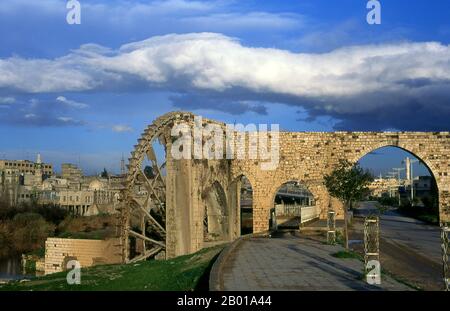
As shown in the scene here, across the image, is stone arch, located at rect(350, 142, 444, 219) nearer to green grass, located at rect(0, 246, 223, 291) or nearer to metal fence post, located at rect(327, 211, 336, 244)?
metal fence post, located at rect(327, 211, 336, 244)

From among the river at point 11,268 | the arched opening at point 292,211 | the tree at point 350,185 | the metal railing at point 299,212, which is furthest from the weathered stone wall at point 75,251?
the tree at point 350,185

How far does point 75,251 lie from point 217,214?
784 cm

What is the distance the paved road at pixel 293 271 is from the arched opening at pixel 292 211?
515 inches

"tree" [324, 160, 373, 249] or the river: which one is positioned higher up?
"tree" [324, 160, 373, 249]

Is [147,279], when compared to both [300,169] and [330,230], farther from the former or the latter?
[300,169]

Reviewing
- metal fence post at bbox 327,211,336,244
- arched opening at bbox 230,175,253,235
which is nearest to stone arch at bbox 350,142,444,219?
arched opening at bbox 230,175,253,235

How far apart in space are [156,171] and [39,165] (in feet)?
335

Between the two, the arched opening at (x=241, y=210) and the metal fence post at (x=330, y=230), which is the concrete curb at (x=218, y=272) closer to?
the metal fence post at (x=330, y=230)

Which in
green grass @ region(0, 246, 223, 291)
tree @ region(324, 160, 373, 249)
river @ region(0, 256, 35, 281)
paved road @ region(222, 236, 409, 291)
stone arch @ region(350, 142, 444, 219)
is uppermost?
stone arch @ region(350, 142, 444, 219)

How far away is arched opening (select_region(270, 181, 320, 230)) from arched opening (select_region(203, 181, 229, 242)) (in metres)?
2.71

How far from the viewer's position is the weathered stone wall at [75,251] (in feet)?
95.4

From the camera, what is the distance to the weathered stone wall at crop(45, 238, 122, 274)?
Answer: 95.4 feet
